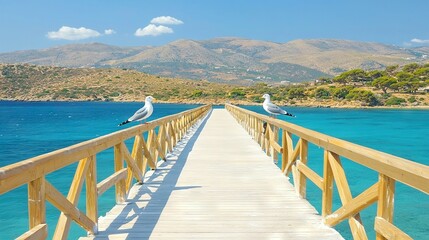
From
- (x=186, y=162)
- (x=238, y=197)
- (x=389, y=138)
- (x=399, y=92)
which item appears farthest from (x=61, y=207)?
(x=399, y=92)

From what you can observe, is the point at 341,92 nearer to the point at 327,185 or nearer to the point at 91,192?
the point at 327,185

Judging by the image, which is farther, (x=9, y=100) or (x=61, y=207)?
(x=9, y=100)

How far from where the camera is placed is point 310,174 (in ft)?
17.1

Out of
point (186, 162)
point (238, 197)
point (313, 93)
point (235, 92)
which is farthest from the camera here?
point (235, 92)

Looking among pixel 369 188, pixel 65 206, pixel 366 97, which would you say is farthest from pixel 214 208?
pixel 366 97

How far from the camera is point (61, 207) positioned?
131 inches

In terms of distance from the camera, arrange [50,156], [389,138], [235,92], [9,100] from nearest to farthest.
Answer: [50,156] → [389,138] → [235,92] → [9,100]

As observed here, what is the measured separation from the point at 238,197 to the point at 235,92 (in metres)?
93.4

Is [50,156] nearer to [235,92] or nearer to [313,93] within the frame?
[313,93]

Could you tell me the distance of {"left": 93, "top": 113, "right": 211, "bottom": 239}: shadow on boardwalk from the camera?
430 cm

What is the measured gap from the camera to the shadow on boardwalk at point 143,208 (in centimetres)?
430

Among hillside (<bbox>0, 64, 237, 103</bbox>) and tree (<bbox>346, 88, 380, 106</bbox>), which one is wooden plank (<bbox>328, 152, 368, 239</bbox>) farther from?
hillside (<bbox>0, 64, 237, 103</bbox>)

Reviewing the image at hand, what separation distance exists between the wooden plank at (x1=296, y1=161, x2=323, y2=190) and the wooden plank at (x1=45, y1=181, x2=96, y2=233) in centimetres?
244

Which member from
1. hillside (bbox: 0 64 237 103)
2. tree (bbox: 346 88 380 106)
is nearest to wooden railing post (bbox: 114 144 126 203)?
tree (bbox: 346 88 380 106)
